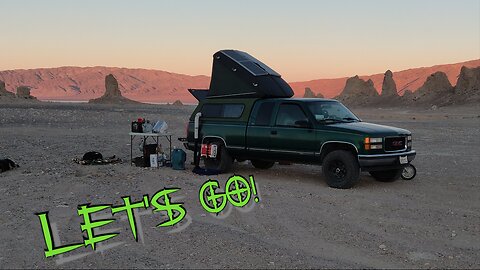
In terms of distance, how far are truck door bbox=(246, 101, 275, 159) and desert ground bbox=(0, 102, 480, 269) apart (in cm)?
64

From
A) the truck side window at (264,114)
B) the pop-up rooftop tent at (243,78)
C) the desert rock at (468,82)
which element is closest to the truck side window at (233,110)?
the pop-up rooftop tent at (243,78)

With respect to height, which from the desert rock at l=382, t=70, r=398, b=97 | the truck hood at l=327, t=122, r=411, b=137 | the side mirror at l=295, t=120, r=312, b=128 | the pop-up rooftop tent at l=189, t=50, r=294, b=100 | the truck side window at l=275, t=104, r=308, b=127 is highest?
the desert rock at l=382, t=70, r=398, b=97

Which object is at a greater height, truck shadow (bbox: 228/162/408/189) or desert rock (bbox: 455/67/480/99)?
desert rock (bbox: 455/67/480/99)

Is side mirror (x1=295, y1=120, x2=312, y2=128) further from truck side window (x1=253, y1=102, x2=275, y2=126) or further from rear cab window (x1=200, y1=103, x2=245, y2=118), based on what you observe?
rear cab window (x1=200, y1=103, x2=245, y2=118)

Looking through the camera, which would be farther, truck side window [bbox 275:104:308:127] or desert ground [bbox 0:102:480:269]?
truck side window [bbox 275:104:308:127]

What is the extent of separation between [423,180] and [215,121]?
5.00 m

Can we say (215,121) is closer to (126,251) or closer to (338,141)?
(338,141)

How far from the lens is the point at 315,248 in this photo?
20.6ft

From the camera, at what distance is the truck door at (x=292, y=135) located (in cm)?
1084

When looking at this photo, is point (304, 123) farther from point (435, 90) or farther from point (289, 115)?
point (435, 90)

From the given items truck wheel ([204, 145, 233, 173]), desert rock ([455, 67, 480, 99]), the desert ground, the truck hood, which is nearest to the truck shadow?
the desert ground

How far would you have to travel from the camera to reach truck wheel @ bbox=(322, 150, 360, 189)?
10.2 m

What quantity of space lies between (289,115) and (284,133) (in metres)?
0.44

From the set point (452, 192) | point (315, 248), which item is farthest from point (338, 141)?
point (315, 248)
